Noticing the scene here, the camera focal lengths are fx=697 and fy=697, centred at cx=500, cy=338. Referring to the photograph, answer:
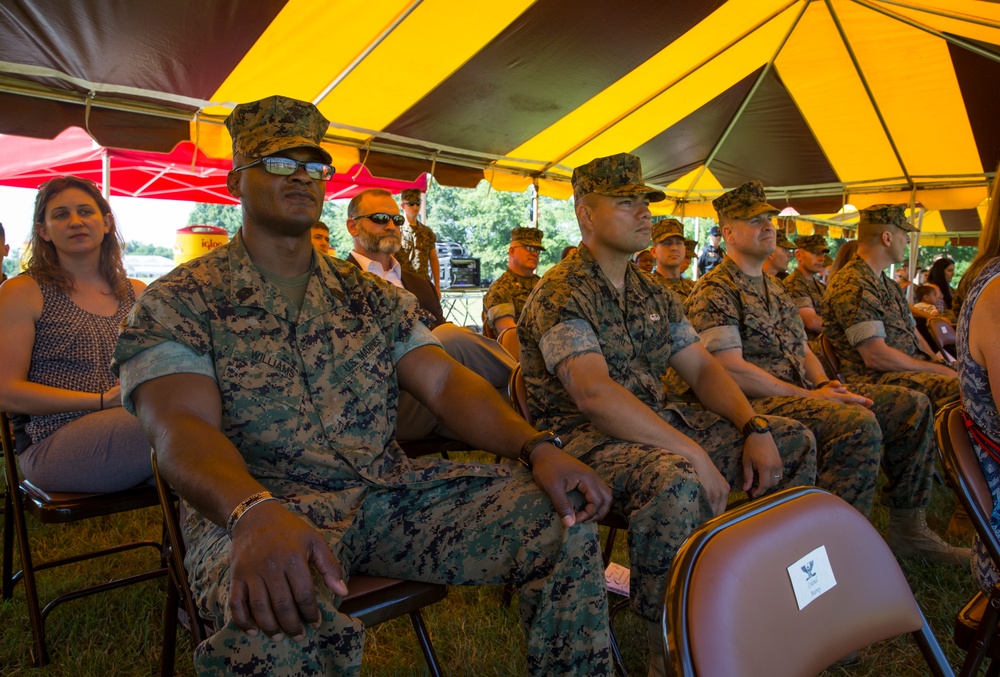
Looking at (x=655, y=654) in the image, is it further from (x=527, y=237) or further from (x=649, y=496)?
(x=527, y=237)

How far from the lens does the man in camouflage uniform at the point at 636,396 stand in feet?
6.70

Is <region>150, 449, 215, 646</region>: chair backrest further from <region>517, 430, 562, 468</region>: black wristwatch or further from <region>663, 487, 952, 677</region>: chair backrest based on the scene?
<region>663, 487, 952, 677</region>: chair backrest

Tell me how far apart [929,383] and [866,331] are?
17.2 inches

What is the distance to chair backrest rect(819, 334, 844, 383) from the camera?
14.1ft

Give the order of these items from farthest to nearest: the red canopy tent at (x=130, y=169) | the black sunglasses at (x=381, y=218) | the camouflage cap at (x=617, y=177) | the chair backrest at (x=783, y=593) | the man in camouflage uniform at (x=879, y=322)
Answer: the red canopy tent at (x=130, y=169), the black sunglasses at (x=381, y=218), the man in camouflage uniform at (x=879, y=322), the camouflage cap at (x=617, y=177), the chair backrest at (x=783, y=593)

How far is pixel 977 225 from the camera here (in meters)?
18.4

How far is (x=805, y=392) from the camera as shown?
3277mm

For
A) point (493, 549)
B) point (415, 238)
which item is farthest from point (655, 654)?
point (415, 238)

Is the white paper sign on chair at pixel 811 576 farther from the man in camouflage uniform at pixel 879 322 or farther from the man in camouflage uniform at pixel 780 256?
the man in camouflage uniform at pixel 780 256

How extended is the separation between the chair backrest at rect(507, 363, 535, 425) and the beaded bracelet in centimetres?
134

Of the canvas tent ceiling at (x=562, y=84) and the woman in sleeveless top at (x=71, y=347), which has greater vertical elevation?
the canvas tent ceiling at (x=562, y=84)

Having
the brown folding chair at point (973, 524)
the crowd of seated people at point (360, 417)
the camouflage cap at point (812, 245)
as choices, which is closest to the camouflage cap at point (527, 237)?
the camouflage cap at point (812, 245)

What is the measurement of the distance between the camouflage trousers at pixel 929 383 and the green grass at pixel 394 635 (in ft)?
3.33

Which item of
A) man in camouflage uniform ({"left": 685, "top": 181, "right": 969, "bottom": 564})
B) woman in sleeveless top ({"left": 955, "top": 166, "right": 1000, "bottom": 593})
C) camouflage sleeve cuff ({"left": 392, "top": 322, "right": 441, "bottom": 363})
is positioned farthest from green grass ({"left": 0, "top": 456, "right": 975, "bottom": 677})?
camouflage sleeve cuff ({"left": 392, "top": 322, "right": 441, "bottom": 363})
